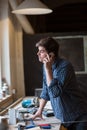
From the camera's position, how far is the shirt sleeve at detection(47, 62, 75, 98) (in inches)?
99.0

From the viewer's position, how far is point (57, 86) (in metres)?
2.52

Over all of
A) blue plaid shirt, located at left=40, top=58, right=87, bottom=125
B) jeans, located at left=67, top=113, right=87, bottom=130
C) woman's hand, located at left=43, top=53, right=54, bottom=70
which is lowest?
jeans, located at left=67, top=113, right=87, bottom=130

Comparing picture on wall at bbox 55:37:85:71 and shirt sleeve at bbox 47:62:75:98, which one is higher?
picture on wall at bbox 55:37:85:71

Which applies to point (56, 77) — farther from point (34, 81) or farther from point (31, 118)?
point (34, 81)

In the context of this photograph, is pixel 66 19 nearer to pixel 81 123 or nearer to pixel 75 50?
pixel 75 50

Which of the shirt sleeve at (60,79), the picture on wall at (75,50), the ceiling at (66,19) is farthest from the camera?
the ceiling at (66,19)

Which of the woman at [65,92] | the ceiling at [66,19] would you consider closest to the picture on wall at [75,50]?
the ceiling at [66,19]

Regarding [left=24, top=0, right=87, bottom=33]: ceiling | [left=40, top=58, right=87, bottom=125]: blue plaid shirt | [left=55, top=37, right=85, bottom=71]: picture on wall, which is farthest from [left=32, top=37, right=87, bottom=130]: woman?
[left=24, top=0, right=87, bottom=33]: ceiling

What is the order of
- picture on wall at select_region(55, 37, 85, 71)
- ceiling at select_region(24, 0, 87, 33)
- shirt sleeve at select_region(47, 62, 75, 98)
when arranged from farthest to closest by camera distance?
ceiling at select_region(24, 0, 87, 33) < picture on wall at select_region(55, 37, 85, 71) < shirt sleeve at select_region(47, 62, 75, 98)

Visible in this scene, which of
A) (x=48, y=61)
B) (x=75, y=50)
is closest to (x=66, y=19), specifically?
(x=75, y=50)

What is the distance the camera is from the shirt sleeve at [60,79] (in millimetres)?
2516

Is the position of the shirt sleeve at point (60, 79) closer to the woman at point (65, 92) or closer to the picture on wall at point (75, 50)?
the woman at point (65, 92)

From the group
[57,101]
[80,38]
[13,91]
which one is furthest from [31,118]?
[80,38]

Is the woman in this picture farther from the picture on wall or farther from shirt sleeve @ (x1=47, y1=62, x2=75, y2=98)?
the picture on wall
